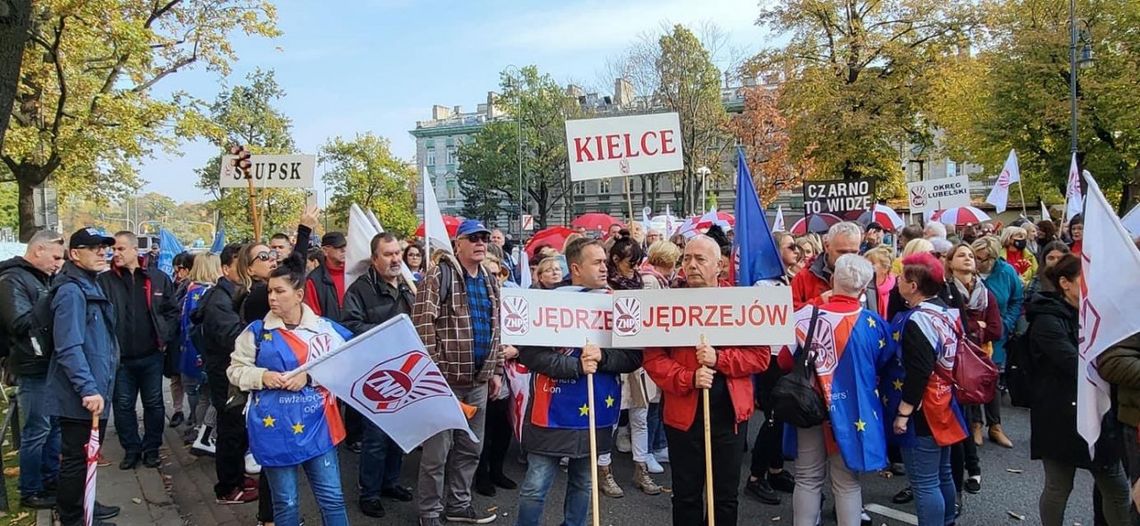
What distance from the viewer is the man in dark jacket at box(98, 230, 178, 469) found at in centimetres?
610

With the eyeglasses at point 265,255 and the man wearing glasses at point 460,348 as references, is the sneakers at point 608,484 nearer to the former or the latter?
the man wearing glasses at point 460,348

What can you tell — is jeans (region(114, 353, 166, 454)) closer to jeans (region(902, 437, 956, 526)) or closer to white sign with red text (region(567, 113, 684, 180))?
white sign with red text (region(567, 113, 684, 180))

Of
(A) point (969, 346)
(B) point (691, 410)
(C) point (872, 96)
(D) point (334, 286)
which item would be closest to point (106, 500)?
(D) point (334, 286)

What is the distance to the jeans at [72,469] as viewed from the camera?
4.45 meters

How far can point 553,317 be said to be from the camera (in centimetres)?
368

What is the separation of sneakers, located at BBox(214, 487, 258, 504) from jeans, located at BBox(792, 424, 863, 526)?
405 centimetres

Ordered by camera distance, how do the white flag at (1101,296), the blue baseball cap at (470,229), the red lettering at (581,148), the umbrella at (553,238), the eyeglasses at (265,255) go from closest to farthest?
the white flag at (1101,296), the blue baseball cap at (470,229), the eyeglasses at (265,255), the red lettering at (581,148), the umbrella at (553,238)

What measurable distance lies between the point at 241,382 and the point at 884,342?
3.63 m

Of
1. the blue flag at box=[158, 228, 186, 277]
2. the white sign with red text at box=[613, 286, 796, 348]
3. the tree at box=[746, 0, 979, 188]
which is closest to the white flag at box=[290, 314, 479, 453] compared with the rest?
the white sign with red text at box=[613, 286, 796, 348]

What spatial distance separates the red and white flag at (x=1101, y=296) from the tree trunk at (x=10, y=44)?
6888mm

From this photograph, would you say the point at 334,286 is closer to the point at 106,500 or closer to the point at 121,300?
the point at 121,300

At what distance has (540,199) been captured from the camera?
55656 mm

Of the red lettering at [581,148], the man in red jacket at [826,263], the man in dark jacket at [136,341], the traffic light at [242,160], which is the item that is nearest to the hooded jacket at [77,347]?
the man in dark jacket at [136,341]

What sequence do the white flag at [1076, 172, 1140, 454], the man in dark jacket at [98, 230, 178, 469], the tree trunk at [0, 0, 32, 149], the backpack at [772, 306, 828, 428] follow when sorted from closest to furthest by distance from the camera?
1. the white flag at [1076, 172, 1140, 454]
2. the backpack at [772, 306, 828, 428]
3. the tree trunk at [0, 0, 32, 149]
4. the man in dark jacket at [98, 230, 178, 469]
